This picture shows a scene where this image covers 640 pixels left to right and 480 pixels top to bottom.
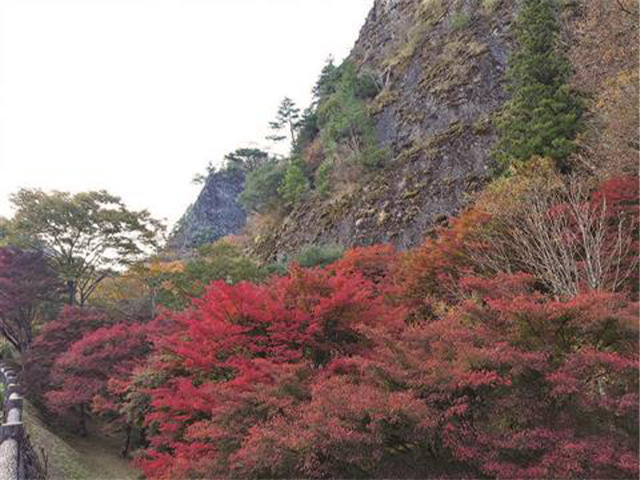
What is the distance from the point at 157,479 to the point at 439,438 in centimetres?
482

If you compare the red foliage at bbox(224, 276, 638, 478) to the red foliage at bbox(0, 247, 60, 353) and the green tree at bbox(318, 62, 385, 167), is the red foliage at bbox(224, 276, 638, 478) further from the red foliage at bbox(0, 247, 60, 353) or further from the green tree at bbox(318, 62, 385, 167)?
the red foliage at bbox(0, 247, 60, 353)

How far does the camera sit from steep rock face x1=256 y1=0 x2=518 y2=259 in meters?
16.8

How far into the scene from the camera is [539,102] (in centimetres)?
1297

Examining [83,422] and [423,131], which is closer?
[83,422]

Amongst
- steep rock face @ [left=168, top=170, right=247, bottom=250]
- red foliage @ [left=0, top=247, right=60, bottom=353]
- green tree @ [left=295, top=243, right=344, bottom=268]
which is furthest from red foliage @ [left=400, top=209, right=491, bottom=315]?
steep rock face @ [left=168, top=170, right=247, bottom=250]

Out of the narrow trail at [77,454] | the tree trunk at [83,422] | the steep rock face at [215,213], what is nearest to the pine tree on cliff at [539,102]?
the narrow trail at [77,454]

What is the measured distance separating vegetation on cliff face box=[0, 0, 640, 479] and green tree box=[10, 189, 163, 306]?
0.45 metres

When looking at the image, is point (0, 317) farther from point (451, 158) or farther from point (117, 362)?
point (451, 158)

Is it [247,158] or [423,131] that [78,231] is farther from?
[247,158]

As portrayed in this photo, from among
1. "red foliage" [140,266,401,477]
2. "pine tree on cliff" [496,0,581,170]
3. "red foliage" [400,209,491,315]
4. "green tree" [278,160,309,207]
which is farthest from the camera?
"green tree" [278,160,309,207]

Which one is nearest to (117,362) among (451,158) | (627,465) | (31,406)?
(31,406)

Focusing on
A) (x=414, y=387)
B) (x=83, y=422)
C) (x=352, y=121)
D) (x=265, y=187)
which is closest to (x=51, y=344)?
(x=83, y=422)

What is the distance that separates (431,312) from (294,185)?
56.1 feet

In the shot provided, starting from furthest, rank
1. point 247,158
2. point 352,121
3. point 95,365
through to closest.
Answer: point 247,158, point 352,121, point 95,365
